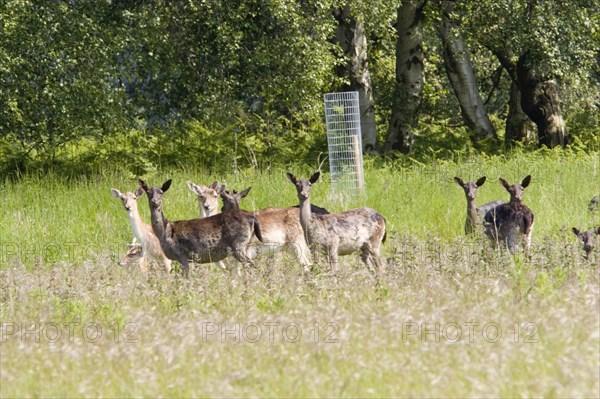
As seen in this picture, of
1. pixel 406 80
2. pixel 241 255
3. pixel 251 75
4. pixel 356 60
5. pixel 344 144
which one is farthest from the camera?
pixel 406 80

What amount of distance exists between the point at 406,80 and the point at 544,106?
10.0 ft

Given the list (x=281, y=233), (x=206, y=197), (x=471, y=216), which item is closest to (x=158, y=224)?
(x=281, y=233)

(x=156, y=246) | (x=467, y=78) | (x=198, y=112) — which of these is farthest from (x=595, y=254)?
(x=467, y=78)

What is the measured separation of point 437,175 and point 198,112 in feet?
15.4

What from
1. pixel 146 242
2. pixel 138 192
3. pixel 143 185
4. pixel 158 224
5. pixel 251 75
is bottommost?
pixel 146 242

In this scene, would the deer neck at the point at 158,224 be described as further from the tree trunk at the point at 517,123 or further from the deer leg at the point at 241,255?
the tree trunk at the point at 517,123

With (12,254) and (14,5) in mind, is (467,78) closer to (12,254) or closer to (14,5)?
(14,5)

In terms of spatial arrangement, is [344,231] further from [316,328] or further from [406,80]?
[406,80]

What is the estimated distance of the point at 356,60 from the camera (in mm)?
24125

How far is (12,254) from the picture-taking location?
1587cm

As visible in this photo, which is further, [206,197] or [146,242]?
[206,197]

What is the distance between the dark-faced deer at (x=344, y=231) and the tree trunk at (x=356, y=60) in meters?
9.83

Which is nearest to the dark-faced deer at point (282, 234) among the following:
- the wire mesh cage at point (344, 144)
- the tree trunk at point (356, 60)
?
the wire mesh cage at point (344, 144)

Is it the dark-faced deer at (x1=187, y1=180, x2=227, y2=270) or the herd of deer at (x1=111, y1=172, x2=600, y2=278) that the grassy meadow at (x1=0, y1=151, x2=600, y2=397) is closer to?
the herd of deer at (x1=111, y1=172, x2=600, y2=278)
